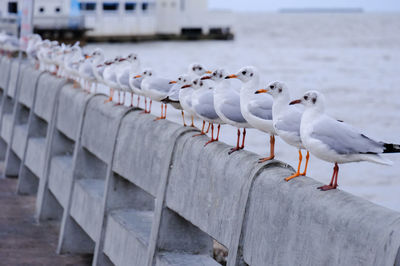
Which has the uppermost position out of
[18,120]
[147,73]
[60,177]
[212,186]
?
[147,73]

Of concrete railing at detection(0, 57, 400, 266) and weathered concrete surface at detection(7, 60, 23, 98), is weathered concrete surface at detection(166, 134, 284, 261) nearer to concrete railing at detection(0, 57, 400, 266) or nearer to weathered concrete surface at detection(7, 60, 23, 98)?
concrete railing at detection(0, 57, 400, 266)

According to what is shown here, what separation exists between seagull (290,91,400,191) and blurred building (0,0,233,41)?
279ft

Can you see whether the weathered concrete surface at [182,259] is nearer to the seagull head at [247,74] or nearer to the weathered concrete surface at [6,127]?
the seagull head at [247,74]

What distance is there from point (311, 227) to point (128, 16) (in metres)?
113

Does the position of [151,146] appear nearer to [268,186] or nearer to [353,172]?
[268,186]

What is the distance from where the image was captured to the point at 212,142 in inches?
288

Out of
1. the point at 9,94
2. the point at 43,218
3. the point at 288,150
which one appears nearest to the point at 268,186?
the point at 43,218

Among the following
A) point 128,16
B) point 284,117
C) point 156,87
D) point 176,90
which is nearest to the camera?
point 284,117

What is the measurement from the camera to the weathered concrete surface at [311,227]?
4.91 meters

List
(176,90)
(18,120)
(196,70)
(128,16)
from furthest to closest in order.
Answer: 1. (128,16)
2. (18,120)
3. (196,70)
4. (176,90)

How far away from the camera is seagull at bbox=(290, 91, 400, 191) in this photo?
5.64 meters

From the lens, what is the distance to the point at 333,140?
5.84m

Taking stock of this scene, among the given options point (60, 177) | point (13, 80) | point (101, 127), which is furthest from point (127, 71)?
point (13, 80)

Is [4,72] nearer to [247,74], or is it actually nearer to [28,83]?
[28,83]
